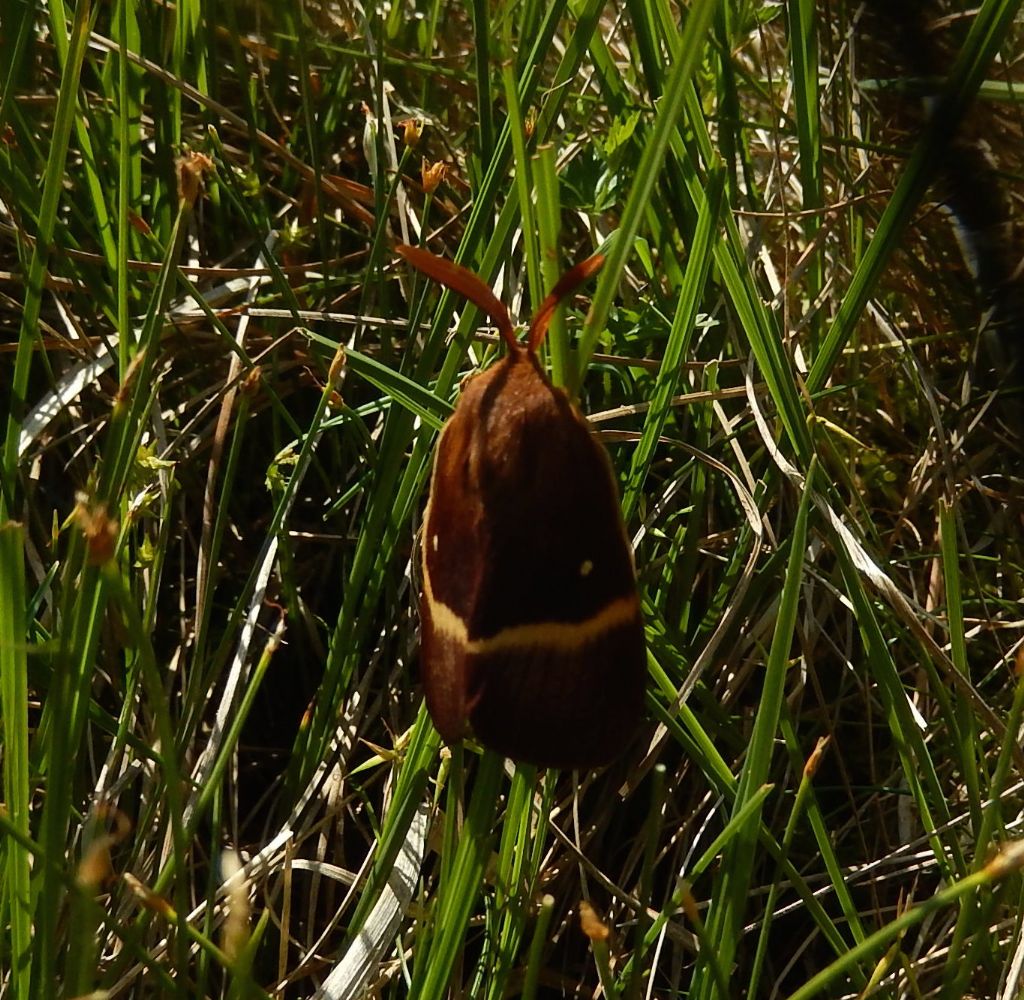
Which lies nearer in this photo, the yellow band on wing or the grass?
the yellow band on wing

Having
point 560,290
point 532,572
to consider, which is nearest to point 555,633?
point 532,572

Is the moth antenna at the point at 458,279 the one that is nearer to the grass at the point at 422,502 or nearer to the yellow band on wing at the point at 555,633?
the grass at the point at 422,502

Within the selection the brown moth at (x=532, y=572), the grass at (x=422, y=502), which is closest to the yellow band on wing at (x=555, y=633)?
the brown moth at (x=532, y=572)

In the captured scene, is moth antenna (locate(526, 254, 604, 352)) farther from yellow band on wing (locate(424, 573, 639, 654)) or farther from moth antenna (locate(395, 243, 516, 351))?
yellow band on wing (locate(424, 573, 639, 654))

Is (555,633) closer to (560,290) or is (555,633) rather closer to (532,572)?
(532,572)

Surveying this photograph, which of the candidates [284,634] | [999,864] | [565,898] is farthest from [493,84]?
[999,864]

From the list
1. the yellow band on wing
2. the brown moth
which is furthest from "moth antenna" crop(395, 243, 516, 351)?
the yellow band on wing

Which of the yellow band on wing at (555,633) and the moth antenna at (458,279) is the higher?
the moth antenna at (458,279)

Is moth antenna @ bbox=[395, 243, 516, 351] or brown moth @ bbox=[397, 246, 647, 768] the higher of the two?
moth antenna @ bbox=[395, 243, 516, 351]
